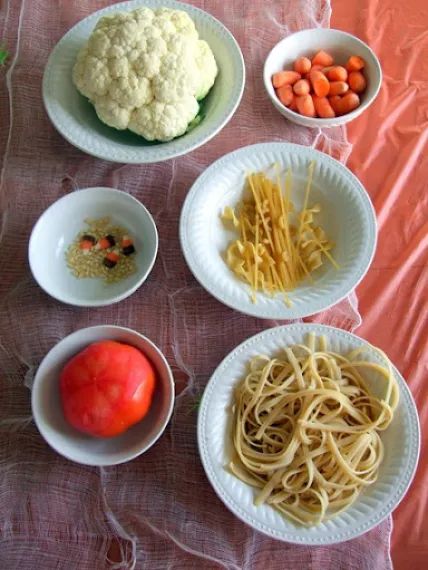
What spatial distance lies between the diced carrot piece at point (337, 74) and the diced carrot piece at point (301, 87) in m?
0.05

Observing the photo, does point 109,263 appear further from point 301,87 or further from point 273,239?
point 301,87

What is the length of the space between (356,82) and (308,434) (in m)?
0.71

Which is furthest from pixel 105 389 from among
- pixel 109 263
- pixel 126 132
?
pixel 126 132

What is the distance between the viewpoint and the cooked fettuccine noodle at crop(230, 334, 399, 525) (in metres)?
0.79

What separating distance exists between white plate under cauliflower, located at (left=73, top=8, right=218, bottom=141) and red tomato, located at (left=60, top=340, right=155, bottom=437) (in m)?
0.41

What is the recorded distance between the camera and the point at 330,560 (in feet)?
2.65

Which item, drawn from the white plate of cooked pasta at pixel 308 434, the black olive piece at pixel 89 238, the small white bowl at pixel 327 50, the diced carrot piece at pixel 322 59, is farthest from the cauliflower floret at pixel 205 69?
the white plate of cooked pasta at pixel 308 434

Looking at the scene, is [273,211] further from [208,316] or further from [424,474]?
[424,474]

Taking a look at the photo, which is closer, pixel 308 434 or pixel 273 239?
pixel 308 434

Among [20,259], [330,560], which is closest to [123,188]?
[20,259]

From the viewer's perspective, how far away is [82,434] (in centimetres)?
82

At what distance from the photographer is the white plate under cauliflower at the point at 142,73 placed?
92 cm

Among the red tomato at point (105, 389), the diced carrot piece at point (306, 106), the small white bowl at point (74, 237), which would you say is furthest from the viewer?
the diced carrot piece at point (306, 106)

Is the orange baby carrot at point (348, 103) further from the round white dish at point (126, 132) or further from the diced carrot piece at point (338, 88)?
the round white dish at point (126, 132)
